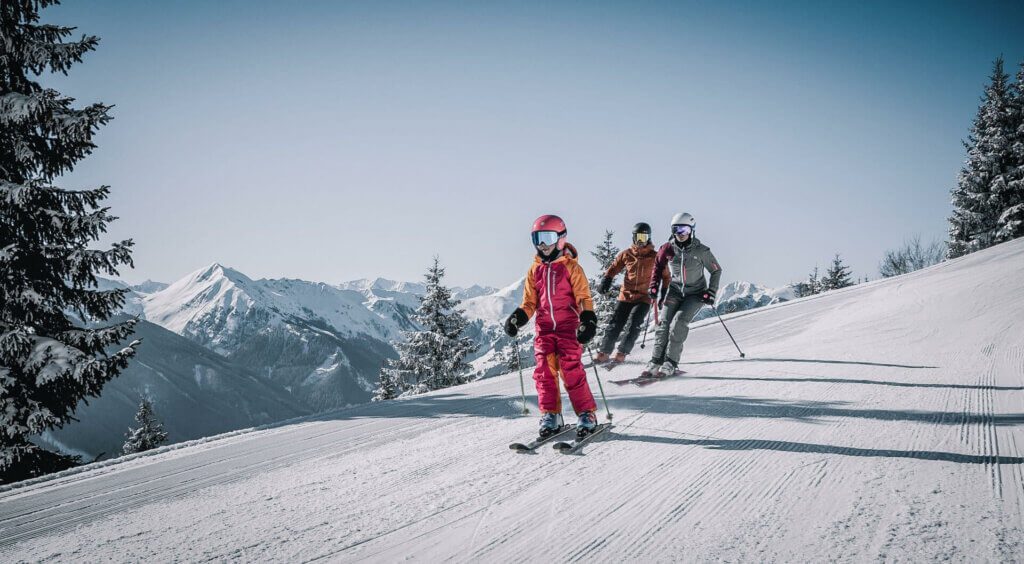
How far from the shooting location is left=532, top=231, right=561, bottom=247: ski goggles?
4.52 meters

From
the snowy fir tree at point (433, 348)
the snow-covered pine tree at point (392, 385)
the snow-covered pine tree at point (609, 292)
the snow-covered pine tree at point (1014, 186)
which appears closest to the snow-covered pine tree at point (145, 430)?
the snow-covered pine tree at point (392, 385)

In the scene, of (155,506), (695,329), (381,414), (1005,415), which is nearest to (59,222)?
(381,414)

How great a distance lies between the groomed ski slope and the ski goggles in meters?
1.90

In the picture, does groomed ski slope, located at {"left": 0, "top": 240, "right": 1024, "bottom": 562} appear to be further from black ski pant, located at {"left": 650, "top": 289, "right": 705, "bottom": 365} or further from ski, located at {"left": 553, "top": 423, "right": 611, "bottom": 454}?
black ski pant, located at {"left": 650, "top": 289, "right": 705, "bottom": 365}

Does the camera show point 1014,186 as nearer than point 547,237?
No

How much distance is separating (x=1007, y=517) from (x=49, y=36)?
14024mm

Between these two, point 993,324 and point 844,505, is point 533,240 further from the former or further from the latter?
point 993,324

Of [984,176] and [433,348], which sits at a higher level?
[984,176]

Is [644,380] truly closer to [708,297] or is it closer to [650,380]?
[650,380]

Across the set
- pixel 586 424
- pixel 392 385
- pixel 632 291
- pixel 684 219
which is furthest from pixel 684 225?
pixel 392 385

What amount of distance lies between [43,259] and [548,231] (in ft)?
31.3

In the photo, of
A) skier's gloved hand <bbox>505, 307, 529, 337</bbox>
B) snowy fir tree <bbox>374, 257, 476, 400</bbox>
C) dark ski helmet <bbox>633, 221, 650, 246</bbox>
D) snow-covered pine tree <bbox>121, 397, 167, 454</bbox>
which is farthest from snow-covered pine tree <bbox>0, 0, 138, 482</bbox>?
snow-covered pine tree <bbox>121, 397, 167, 454</bbox>

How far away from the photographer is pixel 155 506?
3.38 metres

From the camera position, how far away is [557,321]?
→ 14.3 feet
